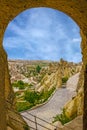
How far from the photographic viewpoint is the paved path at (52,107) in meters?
18.0

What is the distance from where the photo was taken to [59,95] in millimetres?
25250

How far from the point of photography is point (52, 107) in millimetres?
20953

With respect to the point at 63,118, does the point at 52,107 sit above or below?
below

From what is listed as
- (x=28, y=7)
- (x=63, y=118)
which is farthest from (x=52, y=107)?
(x=28, y=7)

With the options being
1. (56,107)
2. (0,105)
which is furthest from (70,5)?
(56,107)

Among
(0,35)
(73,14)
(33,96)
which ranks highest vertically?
(73,14)

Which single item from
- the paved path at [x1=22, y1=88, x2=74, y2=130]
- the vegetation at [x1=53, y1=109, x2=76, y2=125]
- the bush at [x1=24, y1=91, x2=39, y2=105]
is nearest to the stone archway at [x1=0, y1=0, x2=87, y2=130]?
the vegetation at [x1=53, y1=109, x2=76, y2=125]

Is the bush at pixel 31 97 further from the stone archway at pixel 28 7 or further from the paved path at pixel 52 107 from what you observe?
the stone archway at pixel 28 7

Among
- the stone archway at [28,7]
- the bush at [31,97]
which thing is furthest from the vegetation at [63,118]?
the stone archway at [28,7]

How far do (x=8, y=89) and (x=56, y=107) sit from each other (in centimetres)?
1170

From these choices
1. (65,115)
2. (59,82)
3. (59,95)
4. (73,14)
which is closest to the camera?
(73,14)

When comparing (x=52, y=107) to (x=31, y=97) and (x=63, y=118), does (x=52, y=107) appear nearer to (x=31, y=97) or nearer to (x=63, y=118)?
(x=63, y=118)

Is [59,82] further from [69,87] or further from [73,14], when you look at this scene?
[73,14]

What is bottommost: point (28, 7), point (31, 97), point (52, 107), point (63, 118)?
point (31, 97)
